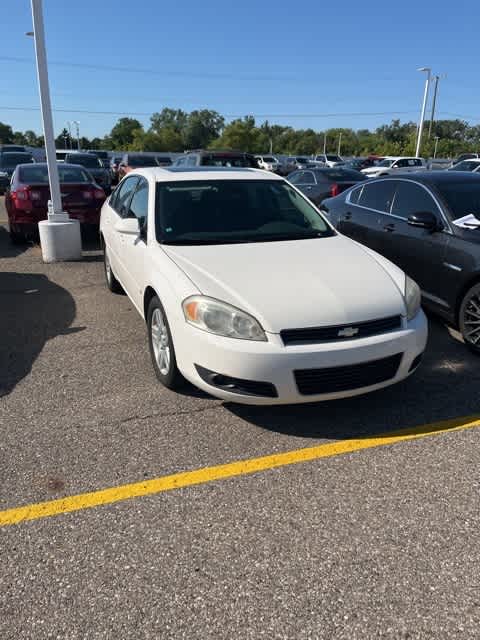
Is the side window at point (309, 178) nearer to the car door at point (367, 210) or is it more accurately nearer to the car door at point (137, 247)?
the car door at point (367, 210)

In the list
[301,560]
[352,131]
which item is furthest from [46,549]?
[352,131]

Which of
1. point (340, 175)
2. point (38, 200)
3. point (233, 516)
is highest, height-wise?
point (340, 175)

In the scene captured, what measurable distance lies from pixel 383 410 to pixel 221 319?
1.35 m

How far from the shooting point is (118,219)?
5.23m

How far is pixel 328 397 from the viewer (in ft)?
10.1

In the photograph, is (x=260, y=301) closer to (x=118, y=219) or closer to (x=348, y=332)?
(x=348, y=332)

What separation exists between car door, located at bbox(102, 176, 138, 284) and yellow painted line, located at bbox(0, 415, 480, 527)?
2519mm

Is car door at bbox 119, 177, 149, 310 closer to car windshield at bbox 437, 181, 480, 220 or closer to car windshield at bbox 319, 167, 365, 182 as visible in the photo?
car windshield at bbox 437, 181, 480, 220

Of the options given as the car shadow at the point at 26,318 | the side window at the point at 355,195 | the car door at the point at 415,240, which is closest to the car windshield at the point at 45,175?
the car shadow at the point at 26,318

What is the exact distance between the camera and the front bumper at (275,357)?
114 inches

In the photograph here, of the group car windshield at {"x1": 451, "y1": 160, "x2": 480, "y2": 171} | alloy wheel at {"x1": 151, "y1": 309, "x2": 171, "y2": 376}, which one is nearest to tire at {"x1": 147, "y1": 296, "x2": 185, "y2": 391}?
alloy wheel at {"x1": 151, "y1": 309, "x2": 171, "y2": 376}

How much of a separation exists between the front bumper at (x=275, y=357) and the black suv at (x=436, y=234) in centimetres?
156

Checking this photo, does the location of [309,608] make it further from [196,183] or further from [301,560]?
[196,183]

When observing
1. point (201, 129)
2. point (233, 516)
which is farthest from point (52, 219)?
point (201, 129)
